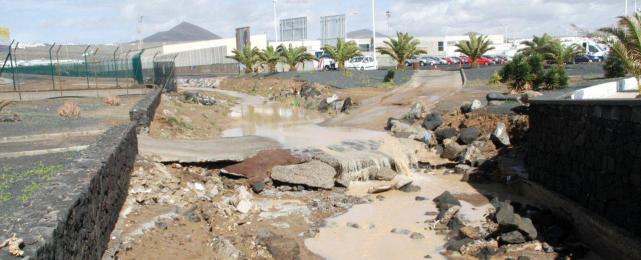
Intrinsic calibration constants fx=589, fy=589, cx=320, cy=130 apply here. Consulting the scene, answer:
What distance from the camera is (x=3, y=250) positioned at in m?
4.91

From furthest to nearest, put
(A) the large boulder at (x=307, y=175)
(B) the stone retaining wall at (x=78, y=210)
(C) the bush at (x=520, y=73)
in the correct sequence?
(C) the bush at (x=520, y=73)
(A) the large boulder at (x=307, y=175)
(B) the stone retaining wall at (x=78, y=210)

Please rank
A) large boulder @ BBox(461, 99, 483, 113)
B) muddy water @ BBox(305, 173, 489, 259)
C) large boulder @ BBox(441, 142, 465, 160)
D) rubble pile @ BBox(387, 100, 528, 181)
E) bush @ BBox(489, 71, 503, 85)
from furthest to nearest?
1. bush @ BBox(489, 71, 503, 85)
2. large boulder @ BBox(461, 99, 483, 113)
3. large boulder @ BBox(441, 142, 465, 160)
4. rubble pile @ BBox(387, 100, 528, 181)
5. muddy water @ BBox(305, 173, 489, 259)

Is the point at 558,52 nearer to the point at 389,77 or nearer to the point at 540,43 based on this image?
the point at 540,43

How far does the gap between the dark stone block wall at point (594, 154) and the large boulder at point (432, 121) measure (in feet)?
33.8

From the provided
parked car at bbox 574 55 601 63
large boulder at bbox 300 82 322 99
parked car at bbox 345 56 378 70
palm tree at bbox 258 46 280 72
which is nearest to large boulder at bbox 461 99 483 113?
large boulder at bbox 300 82 322 99

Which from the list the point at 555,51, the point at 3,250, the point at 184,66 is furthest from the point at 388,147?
the point at 184,66

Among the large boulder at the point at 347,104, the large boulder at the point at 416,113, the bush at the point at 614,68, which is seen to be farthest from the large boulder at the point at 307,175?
the bush at the point at 614,68

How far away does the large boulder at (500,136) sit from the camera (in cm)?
2028

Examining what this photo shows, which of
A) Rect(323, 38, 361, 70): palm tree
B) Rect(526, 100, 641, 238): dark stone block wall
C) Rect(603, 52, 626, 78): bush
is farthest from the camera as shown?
Rect(323, 38, 361, 70): palm tree

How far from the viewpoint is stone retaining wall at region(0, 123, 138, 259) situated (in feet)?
17.9

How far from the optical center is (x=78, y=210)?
6820 millimetres

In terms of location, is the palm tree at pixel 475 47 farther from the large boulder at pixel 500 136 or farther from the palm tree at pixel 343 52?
the large boulder at pixel 500 136

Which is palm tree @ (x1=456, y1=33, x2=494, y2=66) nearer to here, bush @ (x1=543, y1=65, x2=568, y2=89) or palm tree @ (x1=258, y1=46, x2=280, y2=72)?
palm tree @ (x1=258, y1=46, x2=280, y2=72)

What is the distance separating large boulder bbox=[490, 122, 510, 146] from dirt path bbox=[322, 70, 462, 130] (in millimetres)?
7494
